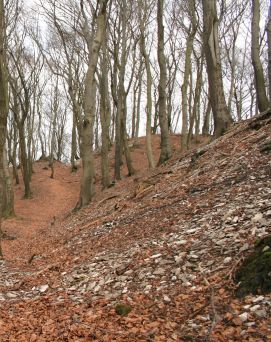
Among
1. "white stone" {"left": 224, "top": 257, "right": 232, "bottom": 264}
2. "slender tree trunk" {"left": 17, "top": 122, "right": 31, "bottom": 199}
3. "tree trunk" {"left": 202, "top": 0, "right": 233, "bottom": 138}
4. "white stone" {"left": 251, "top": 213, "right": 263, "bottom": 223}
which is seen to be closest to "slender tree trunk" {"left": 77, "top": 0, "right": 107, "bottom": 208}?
"tree trunk" {"left": 202, "top": 0, "right": 233, "bottom": 138}

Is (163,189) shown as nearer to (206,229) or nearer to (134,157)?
(206,229)

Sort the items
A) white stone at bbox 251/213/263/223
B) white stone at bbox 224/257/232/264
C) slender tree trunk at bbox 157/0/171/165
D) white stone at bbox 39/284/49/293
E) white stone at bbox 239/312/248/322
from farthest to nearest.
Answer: slender tree trunk at bbox 157/0/171/165, white stone at bbox 39/284/49/293, white stone at bbox 251/213/263/223, white stone at bbox 224/257/232/264, white stone at bbox 239/312/248/322

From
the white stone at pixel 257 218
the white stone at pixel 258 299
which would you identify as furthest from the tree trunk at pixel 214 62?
the white stone at pixel 258 299

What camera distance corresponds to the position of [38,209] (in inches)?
824

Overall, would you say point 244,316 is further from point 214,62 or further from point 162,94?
point 162,94

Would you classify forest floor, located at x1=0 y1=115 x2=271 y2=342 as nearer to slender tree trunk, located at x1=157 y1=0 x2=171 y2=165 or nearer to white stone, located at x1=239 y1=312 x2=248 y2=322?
white stone, located at x1=239 y1=312 x2=248 y2=322

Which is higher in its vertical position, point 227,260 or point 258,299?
point 227,260

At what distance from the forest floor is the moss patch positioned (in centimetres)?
10

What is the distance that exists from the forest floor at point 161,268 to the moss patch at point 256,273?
0.33ft

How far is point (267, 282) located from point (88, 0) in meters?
15.4

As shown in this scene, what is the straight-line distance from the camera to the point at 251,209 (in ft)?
A: 19.7

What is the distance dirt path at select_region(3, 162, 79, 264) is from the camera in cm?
1091

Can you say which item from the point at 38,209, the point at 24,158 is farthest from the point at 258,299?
the point at 24,158

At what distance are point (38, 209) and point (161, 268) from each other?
16.5 metres
